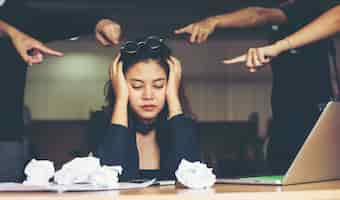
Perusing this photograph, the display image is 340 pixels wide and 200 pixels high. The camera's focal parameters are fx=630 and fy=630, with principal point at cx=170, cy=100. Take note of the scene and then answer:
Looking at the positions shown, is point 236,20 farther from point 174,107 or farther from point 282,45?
point 174,107

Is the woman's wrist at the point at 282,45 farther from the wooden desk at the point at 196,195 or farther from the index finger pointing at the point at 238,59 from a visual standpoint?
the wooden desk at the point at 196,195

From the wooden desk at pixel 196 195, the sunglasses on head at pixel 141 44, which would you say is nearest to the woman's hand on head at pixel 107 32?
the sunglasses on head at pixel 141 44

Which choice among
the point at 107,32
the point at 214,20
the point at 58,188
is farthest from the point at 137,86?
the point at 58,188

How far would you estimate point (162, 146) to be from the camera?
1.50 metres

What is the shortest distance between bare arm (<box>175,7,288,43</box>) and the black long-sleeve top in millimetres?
207

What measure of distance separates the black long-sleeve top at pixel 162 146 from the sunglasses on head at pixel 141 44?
6.9 inches

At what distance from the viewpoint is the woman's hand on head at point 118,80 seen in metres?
1.47

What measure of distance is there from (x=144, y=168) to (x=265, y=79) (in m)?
0.36

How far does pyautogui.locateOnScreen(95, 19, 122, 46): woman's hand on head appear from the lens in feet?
4.84

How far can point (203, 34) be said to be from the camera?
1.51m

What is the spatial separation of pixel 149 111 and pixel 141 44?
0.16 metres

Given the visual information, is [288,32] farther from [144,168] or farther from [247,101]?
[144,168]

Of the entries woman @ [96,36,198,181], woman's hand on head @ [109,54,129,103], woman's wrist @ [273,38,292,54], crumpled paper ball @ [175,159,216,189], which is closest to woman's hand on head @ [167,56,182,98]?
woman @ [96,36,198,181]

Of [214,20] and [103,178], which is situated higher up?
[214,20]
